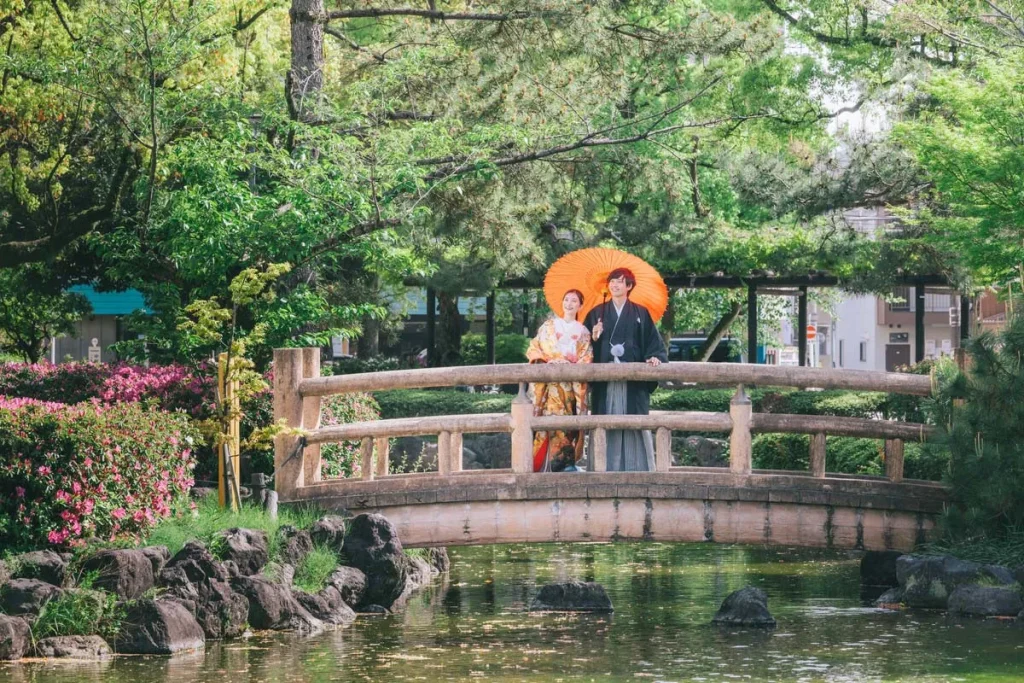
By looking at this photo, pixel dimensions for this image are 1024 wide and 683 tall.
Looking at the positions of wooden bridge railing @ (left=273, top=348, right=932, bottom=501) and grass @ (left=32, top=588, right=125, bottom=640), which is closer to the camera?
grass @ (left=32, top=588, right=125, bottom=640)

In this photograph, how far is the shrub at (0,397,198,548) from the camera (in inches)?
427

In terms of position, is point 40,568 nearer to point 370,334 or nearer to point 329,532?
point 329,532

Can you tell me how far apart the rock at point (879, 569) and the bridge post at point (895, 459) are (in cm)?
191

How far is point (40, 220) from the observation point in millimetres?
16156

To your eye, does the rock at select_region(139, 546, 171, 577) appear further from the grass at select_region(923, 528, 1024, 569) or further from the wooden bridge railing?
the grass at select_region(923, 528, 1024, 569)

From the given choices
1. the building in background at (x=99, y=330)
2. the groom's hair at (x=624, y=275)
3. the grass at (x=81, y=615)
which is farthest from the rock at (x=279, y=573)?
the building in background at (x=99, y=330)

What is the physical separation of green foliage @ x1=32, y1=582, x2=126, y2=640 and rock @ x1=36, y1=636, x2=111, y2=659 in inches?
2.9

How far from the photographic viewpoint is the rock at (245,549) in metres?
11.8

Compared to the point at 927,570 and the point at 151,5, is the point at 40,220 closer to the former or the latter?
the point at 151,5

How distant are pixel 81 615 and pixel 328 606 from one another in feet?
7.88

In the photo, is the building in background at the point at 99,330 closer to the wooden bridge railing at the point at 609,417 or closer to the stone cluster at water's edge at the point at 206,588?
the wooden bridge railing at the point at 609,417

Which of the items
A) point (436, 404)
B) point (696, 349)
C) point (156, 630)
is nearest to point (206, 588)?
point (156, 630)

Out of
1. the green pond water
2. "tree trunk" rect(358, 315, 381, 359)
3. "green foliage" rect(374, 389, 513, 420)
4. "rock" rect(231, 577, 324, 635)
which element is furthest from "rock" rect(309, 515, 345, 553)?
"tree trunk" rect(358, 315, 381, 359)

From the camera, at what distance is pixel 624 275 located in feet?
44.2
